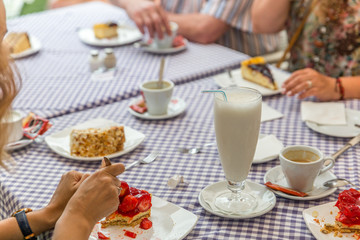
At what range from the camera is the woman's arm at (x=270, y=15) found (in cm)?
207

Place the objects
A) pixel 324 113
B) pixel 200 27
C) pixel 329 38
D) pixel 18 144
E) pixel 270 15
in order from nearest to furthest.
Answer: pixel 18 144, pixel 324 113, pixel 329 38, pixel 270 15, pixel 200 27

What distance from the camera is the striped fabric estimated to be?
2.43 metres

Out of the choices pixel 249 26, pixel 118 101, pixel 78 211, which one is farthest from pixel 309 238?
pixel 249 26

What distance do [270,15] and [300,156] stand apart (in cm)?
111

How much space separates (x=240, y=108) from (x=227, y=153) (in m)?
0.12

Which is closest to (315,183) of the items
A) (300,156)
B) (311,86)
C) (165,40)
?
(300,156)

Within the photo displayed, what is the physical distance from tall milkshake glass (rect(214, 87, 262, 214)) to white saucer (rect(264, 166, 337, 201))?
89 mm

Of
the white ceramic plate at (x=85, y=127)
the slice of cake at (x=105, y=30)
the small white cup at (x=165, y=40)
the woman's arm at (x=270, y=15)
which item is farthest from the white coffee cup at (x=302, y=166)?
the slice of cake at (x=105, y=30)

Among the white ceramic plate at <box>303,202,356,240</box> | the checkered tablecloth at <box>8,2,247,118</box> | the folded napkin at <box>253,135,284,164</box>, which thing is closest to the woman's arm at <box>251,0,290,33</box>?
the checkered tablecloth at <box>8,2,247,118</box>

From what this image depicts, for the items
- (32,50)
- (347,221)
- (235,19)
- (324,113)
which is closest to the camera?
(347,221)

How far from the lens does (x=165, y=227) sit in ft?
3.28

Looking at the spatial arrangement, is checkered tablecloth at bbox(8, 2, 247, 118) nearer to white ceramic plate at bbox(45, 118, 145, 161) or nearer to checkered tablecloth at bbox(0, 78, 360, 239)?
checkered tablecloth at bbox(0, 78, 360, 239)

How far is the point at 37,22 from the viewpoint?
8.96 feet

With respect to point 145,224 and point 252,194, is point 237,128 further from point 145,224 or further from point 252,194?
point 145,224
